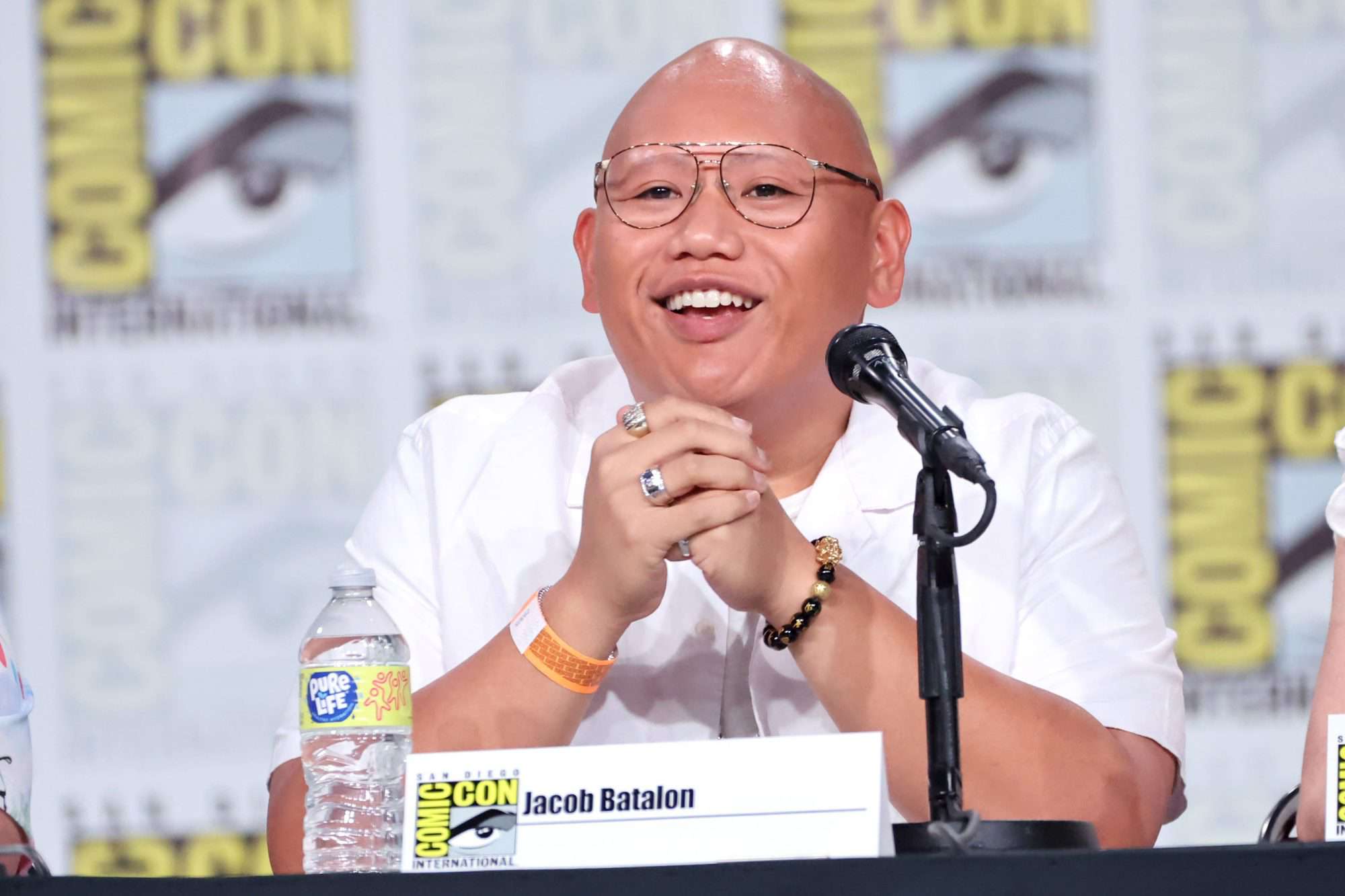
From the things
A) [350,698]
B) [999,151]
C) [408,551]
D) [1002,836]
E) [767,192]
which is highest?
[999,151]

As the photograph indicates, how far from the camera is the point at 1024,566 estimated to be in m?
1.88

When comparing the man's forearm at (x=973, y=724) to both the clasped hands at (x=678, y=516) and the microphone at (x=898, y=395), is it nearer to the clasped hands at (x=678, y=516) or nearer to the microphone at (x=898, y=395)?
the clasped hands at (x=678, y=516)

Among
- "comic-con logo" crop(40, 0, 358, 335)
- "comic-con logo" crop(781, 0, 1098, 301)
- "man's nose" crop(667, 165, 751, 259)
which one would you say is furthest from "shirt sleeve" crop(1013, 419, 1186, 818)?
"comic-con logo" crop(40, 0, 358, 335)

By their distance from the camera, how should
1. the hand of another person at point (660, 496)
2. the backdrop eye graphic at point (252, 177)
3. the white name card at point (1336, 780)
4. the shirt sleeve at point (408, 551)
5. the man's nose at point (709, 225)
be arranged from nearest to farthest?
the white name card at point (1336, 780) < the hand of another person at point (660, 496) < the man's nose at point (709, 225) < the shirt sleeve at point (408, 551) < the backdrop eye graphic at point (252, 177)

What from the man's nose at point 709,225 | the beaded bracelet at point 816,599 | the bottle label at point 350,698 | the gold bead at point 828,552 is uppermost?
the man's nose at point 709,225

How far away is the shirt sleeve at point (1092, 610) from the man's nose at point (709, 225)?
455mm

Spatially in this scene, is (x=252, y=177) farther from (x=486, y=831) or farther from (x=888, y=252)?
(x=486, y=831)

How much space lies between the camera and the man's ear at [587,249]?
194 centimetres

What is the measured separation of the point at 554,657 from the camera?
162cm

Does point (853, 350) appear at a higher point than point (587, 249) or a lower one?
lower

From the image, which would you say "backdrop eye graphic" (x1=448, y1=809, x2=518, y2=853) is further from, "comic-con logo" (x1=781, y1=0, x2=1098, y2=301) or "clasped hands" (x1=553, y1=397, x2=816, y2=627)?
"comic-con logo" (x1=781, y1=0, x2=1098, y2=301)

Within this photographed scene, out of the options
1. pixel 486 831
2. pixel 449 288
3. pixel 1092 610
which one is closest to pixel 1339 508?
pixel 1092 610

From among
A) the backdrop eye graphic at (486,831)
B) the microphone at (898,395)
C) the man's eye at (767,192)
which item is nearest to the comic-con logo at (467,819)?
the backdrop eye graphic at (486,831)

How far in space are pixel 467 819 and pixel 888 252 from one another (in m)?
1.00
